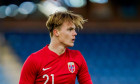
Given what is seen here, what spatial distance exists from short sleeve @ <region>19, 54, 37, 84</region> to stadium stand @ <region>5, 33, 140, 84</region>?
637 centimetres

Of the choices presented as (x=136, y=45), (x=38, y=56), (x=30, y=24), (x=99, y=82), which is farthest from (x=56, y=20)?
(x=136, y=45)

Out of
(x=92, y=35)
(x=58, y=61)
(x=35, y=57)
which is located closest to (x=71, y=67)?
(x=58, y=61)

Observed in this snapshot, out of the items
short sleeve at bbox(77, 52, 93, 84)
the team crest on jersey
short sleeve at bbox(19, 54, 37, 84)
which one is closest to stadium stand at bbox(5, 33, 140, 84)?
short sleeve at bbox(77, 52, 93, 84)

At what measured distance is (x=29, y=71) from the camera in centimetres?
309

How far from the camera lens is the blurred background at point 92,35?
31.4 ft

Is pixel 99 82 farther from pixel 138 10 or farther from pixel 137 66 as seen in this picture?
pixel 138 10

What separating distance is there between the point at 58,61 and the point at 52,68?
0.11 meters

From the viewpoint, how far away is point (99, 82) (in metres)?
9.09

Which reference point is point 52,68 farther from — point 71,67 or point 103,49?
point 103,49

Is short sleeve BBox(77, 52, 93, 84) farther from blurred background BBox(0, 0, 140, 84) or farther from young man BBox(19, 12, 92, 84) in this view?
blurred background BBox(0, 0, 140, 84)

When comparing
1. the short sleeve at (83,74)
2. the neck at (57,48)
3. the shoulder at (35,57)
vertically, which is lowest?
the short sleeve at (83,74)

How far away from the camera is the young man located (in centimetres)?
312

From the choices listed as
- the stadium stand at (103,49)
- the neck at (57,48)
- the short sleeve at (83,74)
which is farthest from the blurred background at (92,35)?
the neck at (57,48)

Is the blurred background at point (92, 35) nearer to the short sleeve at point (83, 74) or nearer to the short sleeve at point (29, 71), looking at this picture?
the short sleeve at point (83, 74)
